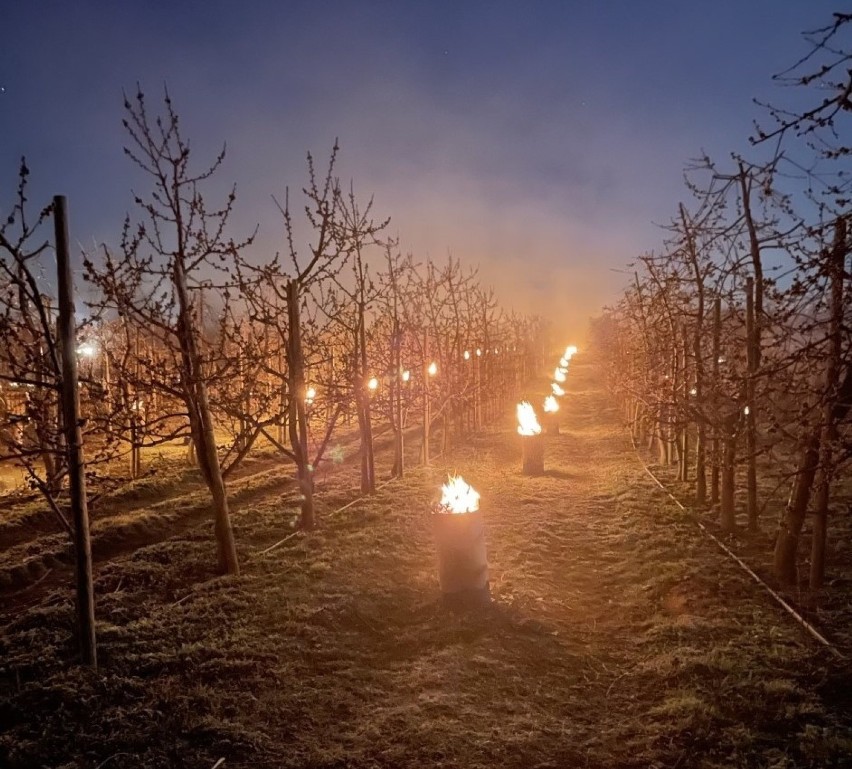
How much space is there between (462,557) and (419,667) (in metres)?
1.94

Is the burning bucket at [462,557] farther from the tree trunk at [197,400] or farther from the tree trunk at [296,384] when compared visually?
the tree trunk at [296,384]

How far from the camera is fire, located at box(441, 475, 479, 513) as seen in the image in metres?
8.83

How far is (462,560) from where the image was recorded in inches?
331

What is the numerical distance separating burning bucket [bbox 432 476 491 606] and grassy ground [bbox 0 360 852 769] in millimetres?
303

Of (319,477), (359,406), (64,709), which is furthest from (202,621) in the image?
(319,477)

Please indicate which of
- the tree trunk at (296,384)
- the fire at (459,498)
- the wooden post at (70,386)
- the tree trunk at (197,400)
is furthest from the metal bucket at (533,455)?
the wooden post at (70,386)

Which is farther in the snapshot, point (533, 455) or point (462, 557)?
point (533, 455)

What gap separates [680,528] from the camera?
476 inches

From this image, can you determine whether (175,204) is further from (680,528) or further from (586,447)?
(586,447)

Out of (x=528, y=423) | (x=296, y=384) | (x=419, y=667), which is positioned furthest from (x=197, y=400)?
(x=528, y=423)

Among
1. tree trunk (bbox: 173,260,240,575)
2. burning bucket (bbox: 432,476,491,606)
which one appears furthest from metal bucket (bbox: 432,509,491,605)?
tree trunk (bbox: 173,260,240,575)

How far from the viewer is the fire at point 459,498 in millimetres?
8828

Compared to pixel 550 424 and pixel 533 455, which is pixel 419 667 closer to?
pixel 533 455

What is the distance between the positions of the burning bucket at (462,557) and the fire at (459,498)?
0.17 meters
